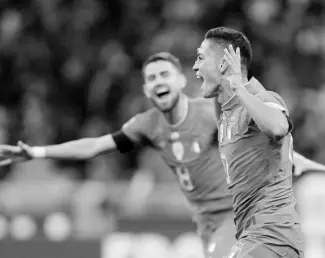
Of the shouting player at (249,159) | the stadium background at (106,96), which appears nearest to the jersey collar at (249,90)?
the shouting player at (249,159)

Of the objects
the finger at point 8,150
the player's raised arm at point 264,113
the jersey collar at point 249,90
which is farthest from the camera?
the finger at point 8,150

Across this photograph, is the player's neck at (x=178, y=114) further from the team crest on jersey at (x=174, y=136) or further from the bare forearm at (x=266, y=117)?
the bare forearm at (x=266, y=117)

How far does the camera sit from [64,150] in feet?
21.8

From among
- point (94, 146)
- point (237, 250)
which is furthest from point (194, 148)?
point (237, 250)

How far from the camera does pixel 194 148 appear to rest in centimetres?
679

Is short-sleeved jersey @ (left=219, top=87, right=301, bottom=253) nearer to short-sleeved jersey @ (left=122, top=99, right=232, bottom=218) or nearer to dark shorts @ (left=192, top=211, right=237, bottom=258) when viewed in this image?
dark shorts @ (left=192, top=211, right=237, bottom=258)

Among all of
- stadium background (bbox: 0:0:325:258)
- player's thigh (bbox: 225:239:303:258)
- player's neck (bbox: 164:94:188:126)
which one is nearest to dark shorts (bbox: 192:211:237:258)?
player's neck (bbox: 164:94:188:126)

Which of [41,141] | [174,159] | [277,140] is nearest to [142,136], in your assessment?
[174,159]

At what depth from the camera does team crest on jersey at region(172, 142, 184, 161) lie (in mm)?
6809

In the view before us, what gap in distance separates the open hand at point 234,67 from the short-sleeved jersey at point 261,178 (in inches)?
7.4

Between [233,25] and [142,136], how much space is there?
4.81 metres

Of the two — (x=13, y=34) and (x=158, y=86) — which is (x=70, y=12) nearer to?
(x=13, y=34)

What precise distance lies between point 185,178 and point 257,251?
86.9 inches

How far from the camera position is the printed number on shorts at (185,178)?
22.2 feet
